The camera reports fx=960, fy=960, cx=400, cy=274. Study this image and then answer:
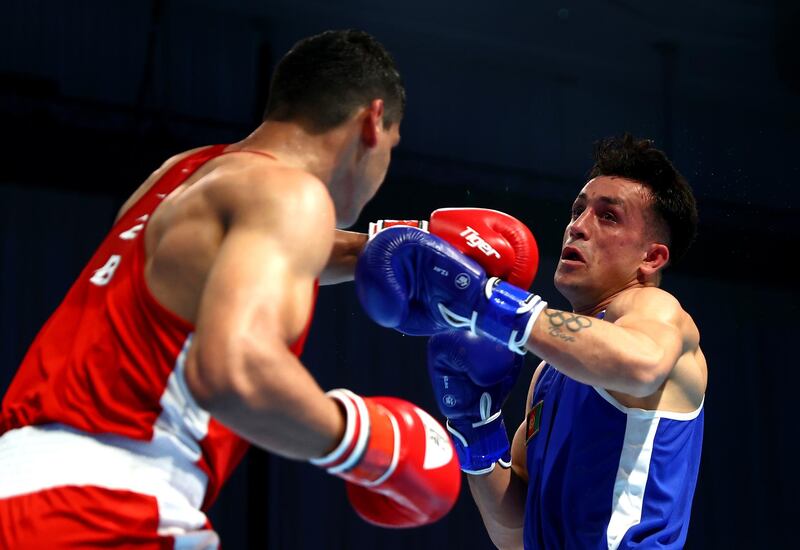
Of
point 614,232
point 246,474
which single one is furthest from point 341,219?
point 246,474

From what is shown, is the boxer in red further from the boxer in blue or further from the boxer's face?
the boxer's face

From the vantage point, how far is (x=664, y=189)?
8.98ft

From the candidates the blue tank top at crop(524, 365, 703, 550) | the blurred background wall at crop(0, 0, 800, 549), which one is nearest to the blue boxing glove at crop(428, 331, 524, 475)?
the blue tank top at crop(524, 365, 703, 550)

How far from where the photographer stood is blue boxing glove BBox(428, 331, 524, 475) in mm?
2504

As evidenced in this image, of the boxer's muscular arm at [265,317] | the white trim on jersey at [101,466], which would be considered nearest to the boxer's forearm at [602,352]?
the boxer's muscular arm at [265,317]

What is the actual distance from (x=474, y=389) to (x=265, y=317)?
1.35 meters

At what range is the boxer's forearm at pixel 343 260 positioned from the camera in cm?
226

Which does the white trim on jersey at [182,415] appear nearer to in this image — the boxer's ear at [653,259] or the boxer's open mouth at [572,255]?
the boxer's open mouth at [572,255]

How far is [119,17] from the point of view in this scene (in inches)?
230

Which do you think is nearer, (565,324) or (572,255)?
(565,324)

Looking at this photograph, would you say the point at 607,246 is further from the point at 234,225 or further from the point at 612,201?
the point at 234,225

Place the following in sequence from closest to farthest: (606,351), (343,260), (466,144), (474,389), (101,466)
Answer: (101,466)
(606,351)
(343,260)
(474,389)
(466,144)

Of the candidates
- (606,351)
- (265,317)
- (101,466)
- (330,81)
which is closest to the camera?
(265,317)

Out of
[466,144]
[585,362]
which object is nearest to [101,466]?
[585,362]
